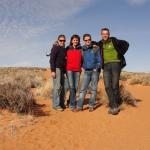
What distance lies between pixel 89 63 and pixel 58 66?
0.86 m

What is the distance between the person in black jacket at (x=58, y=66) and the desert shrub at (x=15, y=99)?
745 millimetres

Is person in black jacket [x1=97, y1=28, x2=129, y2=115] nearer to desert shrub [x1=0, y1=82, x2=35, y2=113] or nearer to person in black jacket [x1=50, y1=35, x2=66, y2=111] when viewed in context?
person in black jacket [x1=50, y1=35, x2=66, y2=111]

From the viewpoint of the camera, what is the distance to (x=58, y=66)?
10.2m

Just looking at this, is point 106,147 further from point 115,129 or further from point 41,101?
point 41,101

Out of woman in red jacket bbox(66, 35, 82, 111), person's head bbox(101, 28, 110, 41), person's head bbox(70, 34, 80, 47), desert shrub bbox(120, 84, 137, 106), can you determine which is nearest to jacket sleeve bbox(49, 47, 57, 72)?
woman in red jacket bbox(66, 35, 82, 111)

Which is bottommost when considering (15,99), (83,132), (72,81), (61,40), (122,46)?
(83,132)

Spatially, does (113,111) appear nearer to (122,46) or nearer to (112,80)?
(112,80)

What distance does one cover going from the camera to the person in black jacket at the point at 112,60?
9.84m

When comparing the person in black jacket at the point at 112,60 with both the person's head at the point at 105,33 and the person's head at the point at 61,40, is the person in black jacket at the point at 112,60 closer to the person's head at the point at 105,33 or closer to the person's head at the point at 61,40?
the person's head at the point at 105,33

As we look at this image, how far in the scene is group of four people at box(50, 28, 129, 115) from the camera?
9898 millimetres

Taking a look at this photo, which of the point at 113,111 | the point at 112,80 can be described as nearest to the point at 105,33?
the point at 112,80

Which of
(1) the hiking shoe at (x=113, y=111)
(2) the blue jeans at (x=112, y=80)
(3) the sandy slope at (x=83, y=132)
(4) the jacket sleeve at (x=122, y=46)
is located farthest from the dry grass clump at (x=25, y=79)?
(4) the jacket sleeve at (x=122, y=46)

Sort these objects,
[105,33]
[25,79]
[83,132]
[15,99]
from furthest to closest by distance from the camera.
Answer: [25,79] → [105,33] → [15,99] → [83,132]

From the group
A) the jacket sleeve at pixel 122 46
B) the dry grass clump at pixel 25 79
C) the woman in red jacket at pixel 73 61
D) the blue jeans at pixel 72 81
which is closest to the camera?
the jacket sleeve at pixel 122 46
